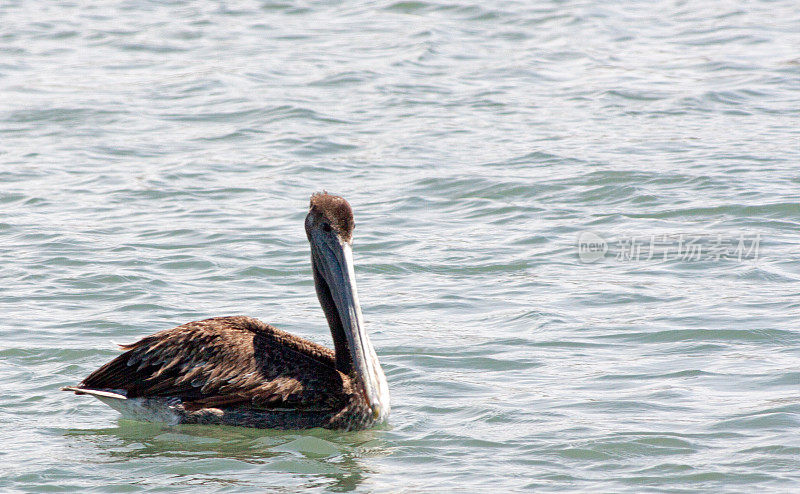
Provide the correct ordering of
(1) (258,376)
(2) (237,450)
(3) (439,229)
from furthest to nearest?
(3) (439,229) → (1) (258,376) → (2) (237,450)

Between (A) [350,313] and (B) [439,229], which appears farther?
(B) [439,229]

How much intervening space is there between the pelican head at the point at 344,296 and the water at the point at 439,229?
0.84 feet

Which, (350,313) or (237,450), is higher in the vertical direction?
(350,313)

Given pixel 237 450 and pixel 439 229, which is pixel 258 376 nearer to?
pixel 237 450

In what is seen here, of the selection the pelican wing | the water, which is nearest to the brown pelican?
the pelican wing

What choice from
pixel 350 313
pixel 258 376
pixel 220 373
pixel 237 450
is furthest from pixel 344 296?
pixel 237 450

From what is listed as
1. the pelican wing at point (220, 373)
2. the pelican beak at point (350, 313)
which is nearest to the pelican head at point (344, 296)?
the pelican beak at point (350, 313)

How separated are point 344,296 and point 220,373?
75 cm

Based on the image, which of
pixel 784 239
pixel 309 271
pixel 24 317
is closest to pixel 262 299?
pixel 309 271

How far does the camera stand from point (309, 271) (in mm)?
8828

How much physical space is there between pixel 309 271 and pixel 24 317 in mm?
2046

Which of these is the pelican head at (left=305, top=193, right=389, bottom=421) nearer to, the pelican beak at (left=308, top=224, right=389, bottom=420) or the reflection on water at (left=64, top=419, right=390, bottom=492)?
the pelican beak at (left=308, top=224, right=389, bottom=420)

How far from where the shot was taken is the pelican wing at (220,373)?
6246mm

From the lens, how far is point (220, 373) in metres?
6.30
